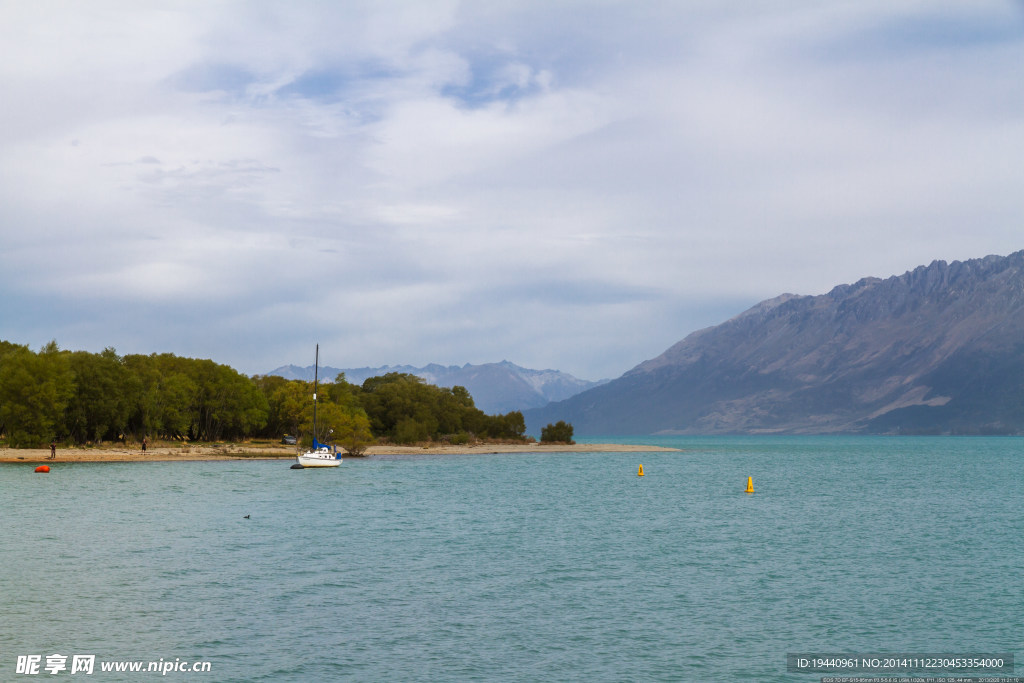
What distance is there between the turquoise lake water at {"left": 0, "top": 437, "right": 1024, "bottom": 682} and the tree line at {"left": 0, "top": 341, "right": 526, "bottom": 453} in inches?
2301

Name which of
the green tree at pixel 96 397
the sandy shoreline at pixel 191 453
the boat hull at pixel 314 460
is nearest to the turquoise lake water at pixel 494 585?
the boat hull at pixel 314 460

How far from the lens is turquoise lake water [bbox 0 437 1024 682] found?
86.1 ft

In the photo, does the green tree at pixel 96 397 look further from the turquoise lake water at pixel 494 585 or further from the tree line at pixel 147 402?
the turquoise lake water at pixel 494 585

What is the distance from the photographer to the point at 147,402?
146250mm

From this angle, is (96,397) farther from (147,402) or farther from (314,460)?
(314,460)

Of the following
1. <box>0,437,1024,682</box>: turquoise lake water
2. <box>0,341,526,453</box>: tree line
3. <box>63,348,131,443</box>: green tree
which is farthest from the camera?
<box>63,348,131,443</box>: green tree

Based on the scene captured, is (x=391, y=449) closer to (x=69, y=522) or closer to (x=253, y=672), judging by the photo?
(x=69, y=522)

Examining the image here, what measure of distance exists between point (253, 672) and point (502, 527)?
115ft

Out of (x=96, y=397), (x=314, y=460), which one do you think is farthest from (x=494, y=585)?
(x=96, y=397)

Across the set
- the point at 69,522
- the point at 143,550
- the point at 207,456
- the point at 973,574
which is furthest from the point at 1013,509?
the point at 207,456

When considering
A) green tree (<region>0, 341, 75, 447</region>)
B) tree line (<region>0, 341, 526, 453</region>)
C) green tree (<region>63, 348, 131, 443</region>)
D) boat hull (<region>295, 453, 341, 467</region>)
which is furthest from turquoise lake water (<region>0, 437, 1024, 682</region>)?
green tree (<region>63, 348, 131, 443</region>)

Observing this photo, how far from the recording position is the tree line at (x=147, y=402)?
128 meters

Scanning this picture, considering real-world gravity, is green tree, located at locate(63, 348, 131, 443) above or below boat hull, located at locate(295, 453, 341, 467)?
above

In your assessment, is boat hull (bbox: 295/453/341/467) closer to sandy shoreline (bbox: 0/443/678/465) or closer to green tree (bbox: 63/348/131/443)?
sandy shoreline (bbox: 0/443/678/465)
